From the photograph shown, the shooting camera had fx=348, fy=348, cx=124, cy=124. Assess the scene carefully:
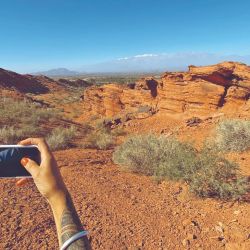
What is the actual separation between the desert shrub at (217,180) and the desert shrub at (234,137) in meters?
2.65

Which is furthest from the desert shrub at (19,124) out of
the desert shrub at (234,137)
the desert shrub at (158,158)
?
the desert shrub at (234,137)

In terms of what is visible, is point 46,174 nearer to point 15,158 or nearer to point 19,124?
point 15,158

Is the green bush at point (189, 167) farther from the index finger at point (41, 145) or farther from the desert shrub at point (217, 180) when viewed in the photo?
the index finger at point (41, 145)

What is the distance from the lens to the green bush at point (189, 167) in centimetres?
605

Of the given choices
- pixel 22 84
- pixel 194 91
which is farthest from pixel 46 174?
pixel 22 84

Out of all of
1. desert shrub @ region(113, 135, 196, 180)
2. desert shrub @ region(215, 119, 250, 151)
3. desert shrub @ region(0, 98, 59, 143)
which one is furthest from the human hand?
desert shrub @ region(0, 98, 59, 143)

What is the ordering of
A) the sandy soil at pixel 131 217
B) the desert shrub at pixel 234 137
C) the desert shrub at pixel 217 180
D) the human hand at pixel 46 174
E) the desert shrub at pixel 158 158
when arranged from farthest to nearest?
the desert shrub at pixel 234 137
the desert shrub at pixel 158 158
the desert shrub at pixel 217 180
the sandy soil at pixel 131 217
the human hand at pixel 46 174

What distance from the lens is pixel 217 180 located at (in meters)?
6.16

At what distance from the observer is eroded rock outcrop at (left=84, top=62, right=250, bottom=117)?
51.8 ft

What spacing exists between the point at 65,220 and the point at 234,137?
8.79m

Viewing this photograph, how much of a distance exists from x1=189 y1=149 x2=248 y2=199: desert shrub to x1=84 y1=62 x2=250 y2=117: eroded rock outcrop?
29.9 feet

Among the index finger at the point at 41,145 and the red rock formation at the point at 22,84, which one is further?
the red rock formation at the point at 22,84

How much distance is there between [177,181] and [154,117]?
12229 mm

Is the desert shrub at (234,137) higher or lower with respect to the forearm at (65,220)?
lower
